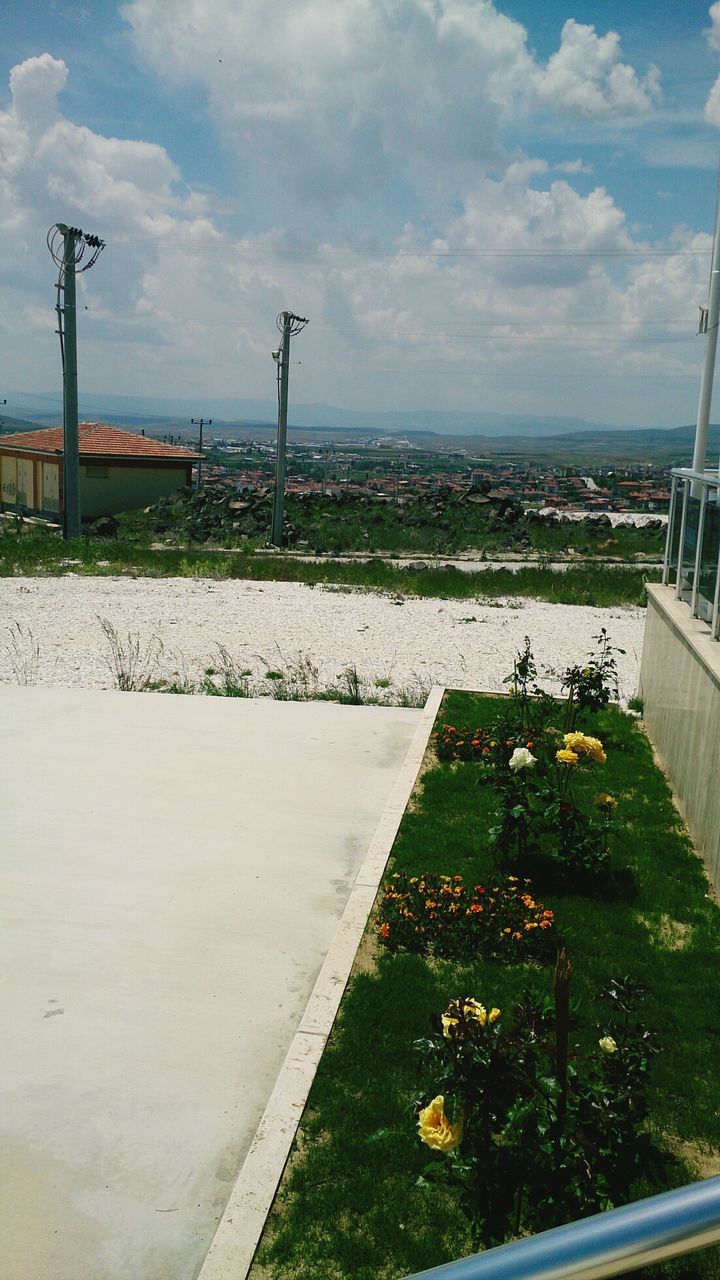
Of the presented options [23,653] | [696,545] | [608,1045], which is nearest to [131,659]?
[23,653]

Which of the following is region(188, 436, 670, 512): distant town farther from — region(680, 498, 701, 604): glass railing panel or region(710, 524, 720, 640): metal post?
region(710, 524, 720, 640): metal post

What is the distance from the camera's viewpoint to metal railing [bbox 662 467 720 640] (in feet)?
22.4

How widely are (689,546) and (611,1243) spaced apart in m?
7.45

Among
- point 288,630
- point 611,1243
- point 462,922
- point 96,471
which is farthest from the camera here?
point 96,471

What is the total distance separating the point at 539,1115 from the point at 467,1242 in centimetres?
52

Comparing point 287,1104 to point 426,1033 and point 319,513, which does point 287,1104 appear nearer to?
point 426,1033

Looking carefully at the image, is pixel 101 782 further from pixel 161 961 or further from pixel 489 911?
pixel 489 911

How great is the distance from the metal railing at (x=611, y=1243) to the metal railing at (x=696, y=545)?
18.6ft

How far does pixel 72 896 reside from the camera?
212 inches

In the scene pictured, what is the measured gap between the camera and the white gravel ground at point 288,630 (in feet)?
38.8

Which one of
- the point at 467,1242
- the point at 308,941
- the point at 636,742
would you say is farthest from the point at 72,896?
the point at 636,742

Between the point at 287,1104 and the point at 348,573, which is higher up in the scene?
the point at 287,1104

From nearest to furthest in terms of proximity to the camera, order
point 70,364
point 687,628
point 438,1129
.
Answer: point 438,1129
point 687,628
point 70,364

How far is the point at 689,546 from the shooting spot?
8086 millimetres
